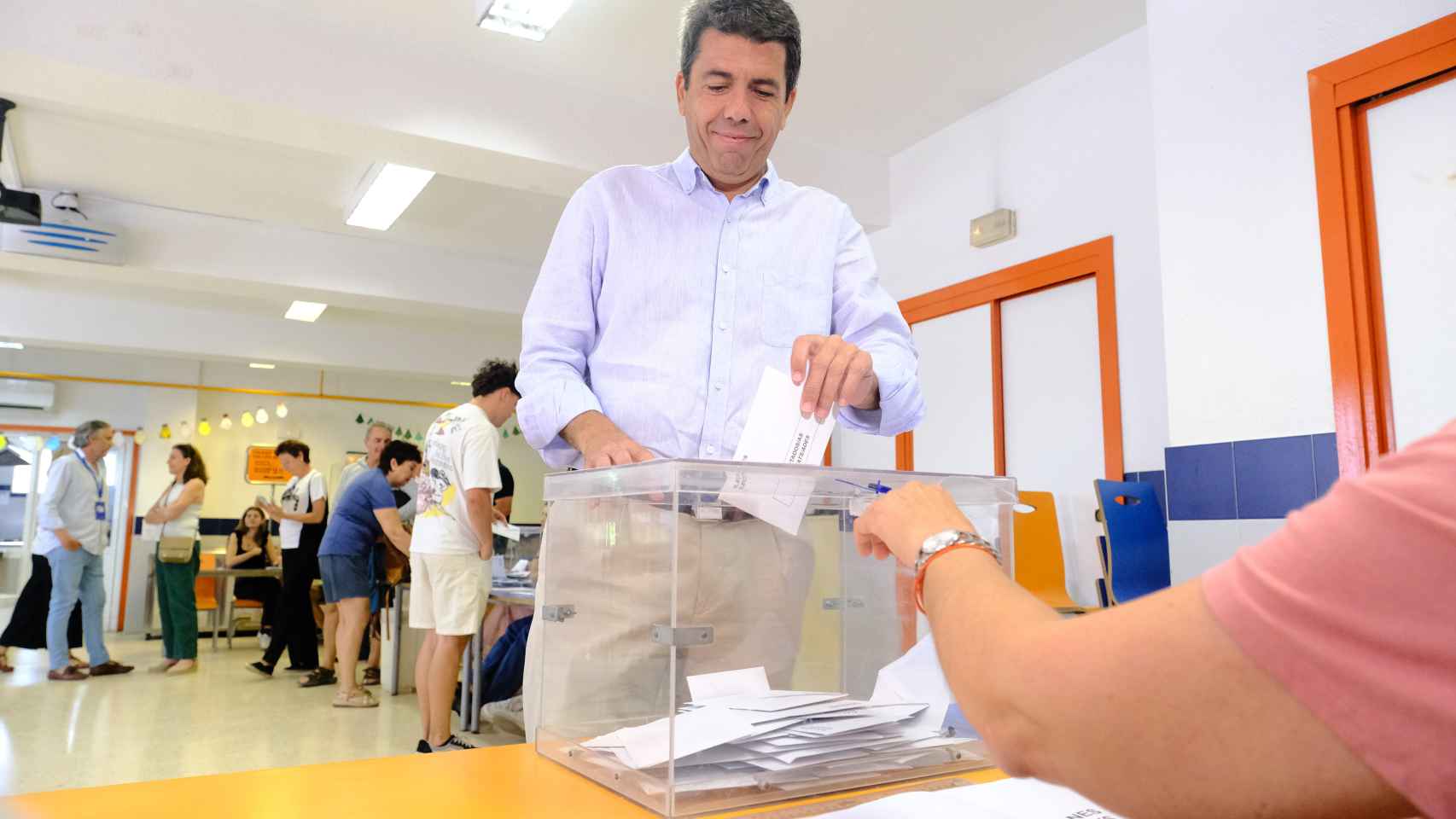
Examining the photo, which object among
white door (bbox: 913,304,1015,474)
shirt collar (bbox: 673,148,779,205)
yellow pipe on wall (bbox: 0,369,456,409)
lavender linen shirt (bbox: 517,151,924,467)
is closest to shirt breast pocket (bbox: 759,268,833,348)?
lavender linen shirt (bbox: 517,151,924,467)

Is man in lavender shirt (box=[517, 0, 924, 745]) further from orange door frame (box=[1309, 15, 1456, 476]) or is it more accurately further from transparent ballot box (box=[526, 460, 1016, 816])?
orange door frame (box=[1309, 15, 1456, 476])

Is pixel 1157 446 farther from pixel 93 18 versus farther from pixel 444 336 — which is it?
pixel 444 336

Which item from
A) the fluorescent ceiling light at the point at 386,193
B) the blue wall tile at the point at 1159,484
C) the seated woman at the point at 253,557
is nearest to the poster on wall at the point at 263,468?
the seated woman at the point at 253,557

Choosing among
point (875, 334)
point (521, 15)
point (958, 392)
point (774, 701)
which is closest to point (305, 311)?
point (521, 15)

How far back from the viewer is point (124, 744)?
411 centimetres

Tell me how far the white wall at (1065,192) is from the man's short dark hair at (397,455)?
9.39 feet

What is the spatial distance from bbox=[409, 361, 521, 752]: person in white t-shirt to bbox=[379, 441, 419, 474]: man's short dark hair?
135cm

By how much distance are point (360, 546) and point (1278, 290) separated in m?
4.51

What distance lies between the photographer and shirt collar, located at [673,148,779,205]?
1.26 m

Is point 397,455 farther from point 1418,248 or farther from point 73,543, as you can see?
point 1418,248

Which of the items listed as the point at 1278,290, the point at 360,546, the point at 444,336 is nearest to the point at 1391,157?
the point at 1278,290

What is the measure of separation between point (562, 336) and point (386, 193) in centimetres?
485

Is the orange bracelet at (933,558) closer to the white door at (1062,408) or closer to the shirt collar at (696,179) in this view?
the shirt collar at (696,179)

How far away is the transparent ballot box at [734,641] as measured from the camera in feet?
2.36
